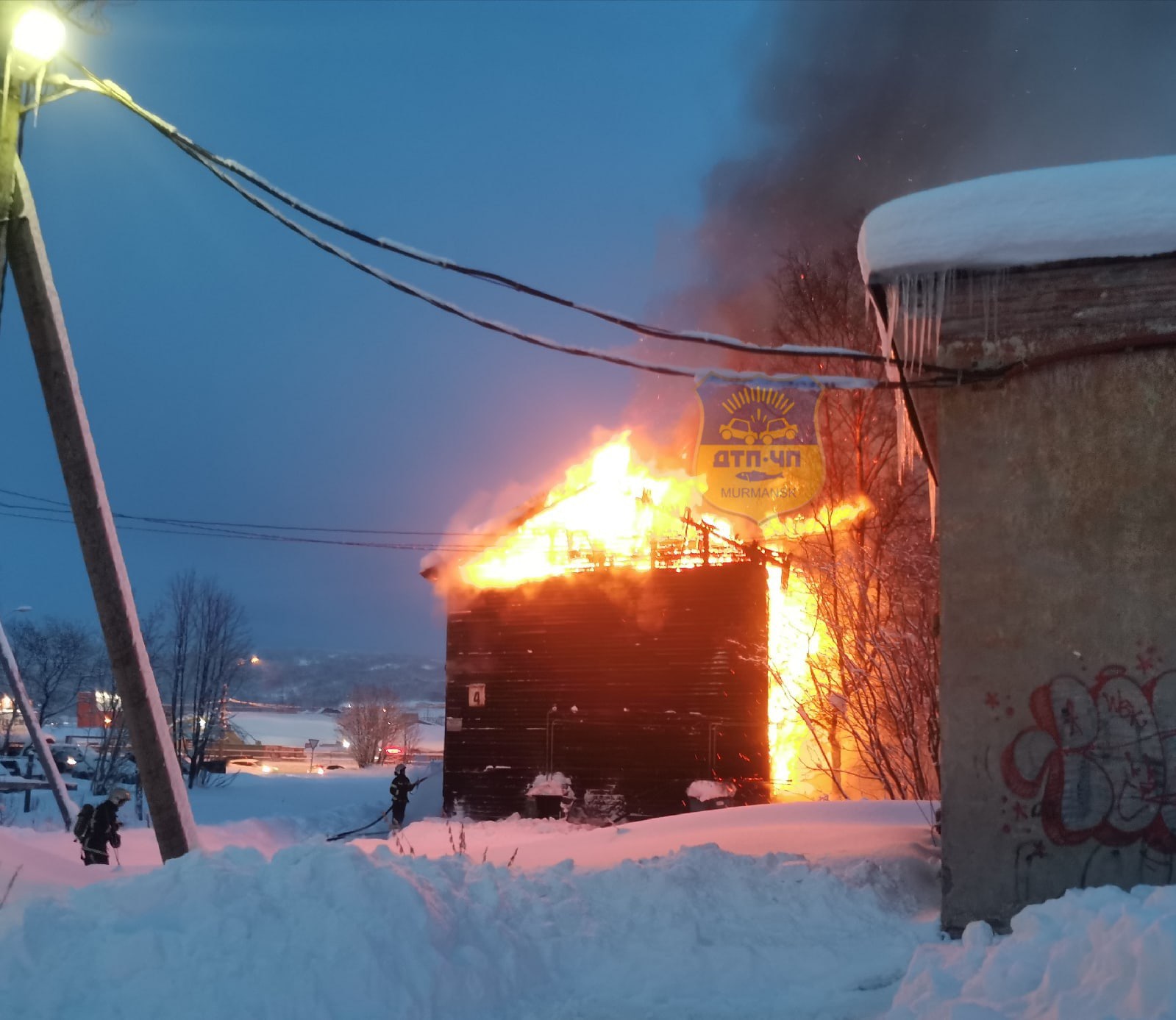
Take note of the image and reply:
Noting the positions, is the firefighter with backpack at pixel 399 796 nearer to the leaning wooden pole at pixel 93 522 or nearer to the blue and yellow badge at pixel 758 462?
the blue and yellow badge at pixel 758 462

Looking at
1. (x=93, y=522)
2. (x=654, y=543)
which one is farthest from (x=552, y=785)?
(x=93, y=522)

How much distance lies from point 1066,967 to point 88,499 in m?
6.56

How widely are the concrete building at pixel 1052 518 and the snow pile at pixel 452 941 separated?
1.38m

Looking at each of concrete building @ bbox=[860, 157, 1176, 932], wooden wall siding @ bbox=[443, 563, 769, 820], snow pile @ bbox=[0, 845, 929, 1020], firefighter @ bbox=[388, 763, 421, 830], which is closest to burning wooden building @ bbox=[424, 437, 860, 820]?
wooden wall siding @ bbox=[443, 563, 769, 820]

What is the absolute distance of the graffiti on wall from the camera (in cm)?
623

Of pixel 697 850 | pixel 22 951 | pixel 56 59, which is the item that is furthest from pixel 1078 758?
pixel 56 59

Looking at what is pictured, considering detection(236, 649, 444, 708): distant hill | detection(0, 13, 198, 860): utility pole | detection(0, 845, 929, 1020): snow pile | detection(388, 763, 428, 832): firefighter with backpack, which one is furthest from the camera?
detection(236, 649, 444, 708): distant hill

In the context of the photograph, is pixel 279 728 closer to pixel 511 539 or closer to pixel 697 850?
pixel 511 539

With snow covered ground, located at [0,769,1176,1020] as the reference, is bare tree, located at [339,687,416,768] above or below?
below

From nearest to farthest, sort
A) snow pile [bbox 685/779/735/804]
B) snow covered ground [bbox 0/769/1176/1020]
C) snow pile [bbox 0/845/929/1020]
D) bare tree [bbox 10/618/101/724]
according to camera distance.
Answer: snow covered ground [bbox 0/769/1176/1020]
snow pile [bbox 0/845/929/1020]
snow pile [bbox 685/779/735/804]
bare tree [bbox 10/618/101/724]

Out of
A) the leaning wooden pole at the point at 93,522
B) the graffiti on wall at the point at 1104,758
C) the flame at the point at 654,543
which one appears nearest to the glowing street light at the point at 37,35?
the leaning wooden pole at the point at 93,522

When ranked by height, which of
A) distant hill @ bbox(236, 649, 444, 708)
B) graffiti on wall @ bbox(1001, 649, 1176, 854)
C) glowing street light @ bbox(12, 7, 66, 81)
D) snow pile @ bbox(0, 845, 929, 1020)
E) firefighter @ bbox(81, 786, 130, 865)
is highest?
glowing street light @ bbox(12, 7, 66, 81)

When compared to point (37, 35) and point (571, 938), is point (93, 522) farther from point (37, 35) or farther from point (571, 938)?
point (571, 938)

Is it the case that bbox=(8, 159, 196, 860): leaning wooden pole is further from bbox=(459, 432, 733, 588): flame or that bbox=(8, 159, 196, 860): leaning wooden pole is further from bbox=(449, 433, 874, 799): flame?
bbox=(459, 432, 733, 588): flame
